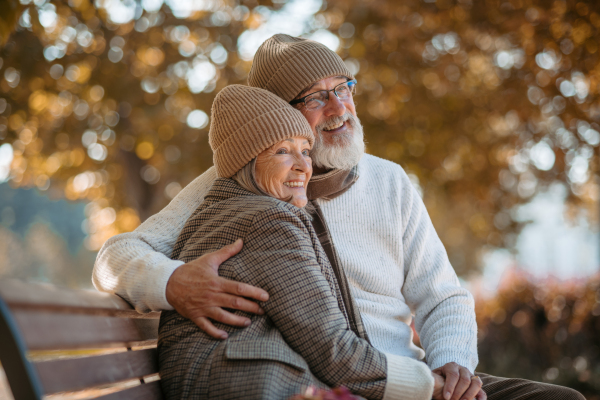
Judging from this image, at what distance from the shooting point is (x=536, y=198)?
10094 millimetres

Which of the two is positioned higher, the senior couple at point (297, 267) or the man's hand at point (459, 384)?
the senior couple at point (297, 267)

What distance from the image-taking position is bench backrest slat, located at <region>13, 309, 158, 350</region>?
4.86 ft

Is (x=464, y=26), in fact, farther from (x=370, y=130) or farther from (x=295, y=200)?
(x=295, y=200)

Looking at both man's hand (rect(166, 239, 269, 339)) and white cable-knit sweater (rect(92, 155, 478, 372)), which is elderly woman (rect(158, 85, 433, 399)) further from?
white cable-knit sweater (rect(92, 155, 478, 372))

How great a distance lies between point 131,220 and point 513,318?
19.2 ft

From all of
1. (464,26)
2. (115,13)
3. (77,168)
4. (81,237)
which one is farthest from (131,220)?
(81,237)

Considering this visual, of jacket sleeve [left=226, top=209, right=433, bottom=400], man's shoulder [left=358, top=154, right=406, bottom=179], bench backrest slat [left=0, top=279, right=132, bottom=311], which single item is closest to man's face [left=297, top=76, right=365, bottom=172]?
man's shoulder [left=358, top=154, right=406, bottom=179]

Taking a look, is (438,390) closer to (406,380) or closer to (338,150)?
(406,380)

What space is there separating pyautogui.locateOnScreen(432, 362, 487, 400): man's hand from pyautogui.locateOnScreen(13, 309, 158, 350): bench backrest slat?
1.18 m

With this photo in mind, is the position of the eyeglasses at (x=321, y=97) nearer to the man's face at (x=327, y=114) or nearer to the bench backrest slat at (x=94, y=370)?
the man's face at (x=327, y=114)

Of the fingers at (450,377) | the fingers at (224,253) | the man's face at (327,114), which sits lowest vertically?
the fingers at (450,377)

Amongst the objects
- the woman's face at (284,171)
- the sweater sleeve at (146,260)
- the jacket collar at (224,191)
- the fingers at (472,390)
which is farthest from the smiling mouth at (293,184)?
the fingers at (472,390)

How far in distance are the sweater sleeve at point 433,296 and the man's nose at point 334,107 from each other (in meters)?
0.49

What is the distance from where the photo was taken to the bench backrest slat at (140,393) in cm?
176
